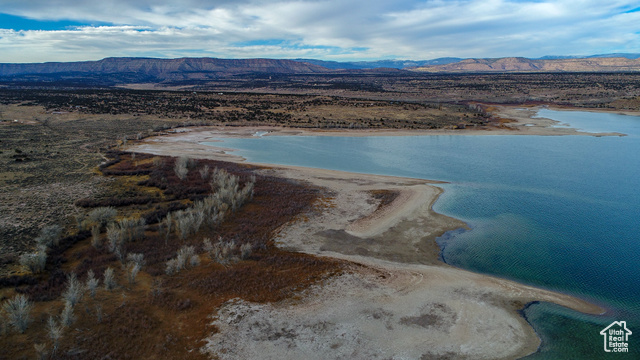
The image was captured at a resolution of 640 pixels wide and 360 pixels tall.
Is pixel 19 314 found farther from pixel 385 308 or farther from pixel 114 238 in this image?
pixel 385 308

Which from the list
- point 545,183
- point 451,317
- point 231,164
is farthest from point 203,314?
point 545,183


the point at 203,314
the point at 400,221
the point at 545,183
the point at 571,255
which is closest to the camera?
the point at 203,314

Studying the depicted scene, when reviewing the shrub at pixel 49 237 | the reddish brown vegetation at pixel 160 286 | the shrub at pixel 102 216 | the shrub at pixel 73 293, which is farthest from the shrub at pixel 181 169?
the shrub at pixel 73 293

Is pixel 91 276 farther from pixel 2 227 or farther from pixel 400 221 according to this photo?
pixel 400 221

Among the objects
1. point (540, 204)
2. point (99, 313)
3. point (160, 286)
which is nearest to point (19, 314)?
point (99, 313)

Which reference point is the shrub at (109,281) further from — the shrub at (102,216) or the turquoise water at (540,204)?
the turquoise water at (540,204)

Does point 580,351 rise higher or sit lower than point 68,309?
lower

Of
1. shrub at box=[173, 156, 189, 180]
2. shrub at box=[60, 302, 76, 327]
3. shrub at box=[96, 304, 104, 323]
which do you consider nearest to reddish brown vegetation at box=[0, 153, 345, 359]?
shrub at box=[96, 304, 104, 323]
